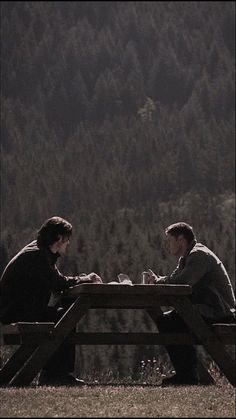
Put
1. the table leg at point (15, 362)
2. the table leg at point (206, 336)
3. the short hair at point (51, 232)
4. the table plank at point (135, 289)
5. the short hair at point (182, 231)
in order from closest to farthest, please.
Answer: the table plank at point (135, 289), the table leg at point (206, 336), the table leg at point (15, 362), the short hair at point (51, 232), the short hair at point (182, 231)

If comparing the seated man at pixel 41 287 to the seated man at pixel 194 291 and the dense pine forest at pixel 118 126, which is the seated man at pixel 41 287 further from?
the dense pine forest at pixel 118 126

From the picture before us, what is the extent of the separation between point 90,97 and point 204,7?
40.0 ft

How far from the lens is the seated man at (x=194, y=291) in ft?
29.5

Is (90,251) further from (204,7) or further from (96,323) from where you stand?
(204,7)

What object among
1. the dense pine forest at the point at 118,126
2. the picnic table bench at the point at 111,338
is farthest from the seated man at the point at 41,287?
the dense pine forest at the point at 118,126

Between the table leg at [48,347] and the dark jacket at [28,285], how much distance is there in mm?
524

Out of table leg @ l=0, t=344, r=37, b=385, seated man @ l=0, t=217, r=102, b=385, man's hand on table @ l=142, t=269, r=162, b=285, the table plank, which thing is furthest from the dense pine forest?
the table plank

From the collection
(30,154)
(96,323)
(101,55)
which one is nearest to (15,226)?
(30,154)

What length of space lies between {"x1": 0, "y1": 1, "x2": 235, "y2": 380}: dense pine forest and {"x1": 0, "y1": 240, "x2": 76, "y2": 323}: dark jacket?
312 inches

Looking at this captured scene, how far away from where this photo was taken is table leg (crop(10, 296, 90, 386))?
8.43 m

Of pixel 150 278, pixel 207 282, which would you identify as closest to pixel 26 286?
pixel 150 278

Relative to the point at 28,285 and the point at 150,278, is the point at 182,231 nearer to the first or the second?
the point at 150,278

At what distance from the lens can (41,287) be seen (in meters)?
9.01

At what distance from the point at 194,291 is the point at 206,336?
729mm
